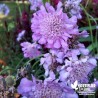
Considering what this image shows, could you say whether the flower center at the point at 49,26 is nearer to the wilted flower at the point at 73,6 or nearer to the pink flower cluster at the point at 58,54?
the pink flower cluster at the point at 58,54

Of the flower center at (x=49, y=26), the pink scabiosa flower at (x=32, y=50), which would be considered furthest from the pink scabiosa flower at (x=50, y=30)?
the pink scabiosa flower at (x=32, y=50)

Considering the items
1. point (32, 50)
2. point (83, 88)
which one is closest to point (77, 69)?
point (83, 88)

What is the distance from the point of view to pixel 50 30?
1154 millimetres

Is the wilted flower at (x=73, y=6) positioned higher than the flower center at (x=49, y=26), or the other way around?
the wilted flower at (x=73, y=6)

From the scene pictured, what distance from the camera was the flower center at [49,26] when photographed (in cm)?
112

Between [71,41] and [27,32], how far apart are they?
1595mm

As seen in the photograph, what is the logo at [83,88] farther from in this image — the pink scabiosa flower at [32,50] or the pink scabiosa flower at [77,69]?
the pink scabiosa flower at [32,50]

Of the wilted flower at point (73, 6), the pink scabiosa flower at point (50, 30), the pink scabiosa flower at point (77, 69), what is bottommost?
the pink scabiosa flower at point (77, 69)

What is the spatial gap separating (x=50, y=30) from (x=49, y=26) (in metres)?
0.02

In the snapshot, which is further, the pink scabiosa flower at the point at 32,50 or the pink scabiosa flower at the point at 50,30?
the pink scabiosa flower at the point at 32,50

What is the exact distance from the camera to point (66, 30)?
111cm

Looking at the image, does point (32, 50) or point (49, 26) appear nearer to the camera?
point (49, 26)

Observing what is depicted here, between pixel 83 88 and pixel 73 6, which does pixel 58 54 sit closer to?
pixel 83 88

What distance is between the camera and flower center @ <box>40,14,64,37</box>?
3.69 feet
